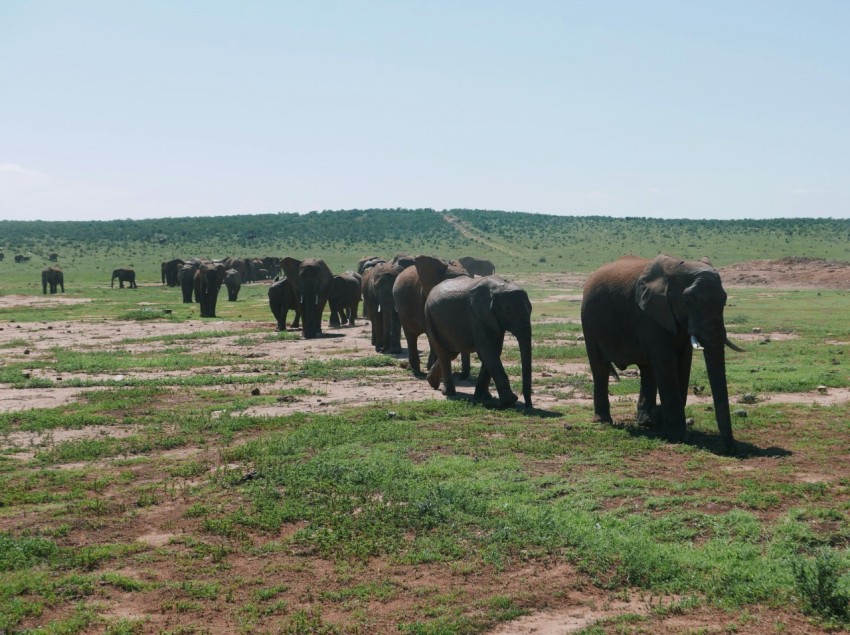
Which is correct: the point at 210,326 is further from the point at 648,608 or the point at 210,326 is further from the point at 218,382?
the point at 648,608

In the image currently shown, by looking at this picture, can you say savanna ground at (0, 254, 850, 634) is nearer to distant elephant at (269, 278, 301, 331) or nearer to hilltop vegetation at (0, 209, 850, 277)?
distant elephant at (269, 278, 301, 331)

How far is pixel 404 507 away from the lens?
9602mm

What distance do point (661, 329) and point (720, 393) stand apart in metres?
1.40

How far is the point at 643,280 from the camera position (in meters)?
13.3

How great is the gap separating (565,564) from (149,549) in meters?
3.80

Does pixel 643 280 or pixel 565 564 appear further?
pixel 643 280

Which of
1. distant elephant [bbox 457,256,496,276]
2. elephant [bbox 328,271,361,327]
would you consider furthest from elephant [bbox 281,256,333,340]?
distant elephant [bbox 457,256,496,276]

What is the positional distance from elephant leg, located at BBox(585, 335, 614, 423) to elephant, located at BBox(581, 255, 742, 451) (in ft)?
0.05

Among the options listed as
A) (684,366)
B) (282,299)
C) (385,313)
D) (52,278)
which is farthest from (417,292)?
(52,278)

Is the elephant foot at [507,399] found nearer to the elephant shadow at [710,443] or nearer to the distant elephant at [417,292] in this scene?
the elephant shadow at [710,443]

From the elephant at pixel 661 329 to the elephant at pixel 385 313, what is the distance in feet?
32.5

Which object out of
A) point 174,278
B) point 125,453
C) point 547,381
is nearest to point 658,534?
point 125,453

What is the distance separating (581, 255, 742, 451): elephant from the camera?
1225 centimetres

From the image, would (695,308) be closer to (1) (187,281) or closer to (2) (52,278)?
(1) (187,281)
